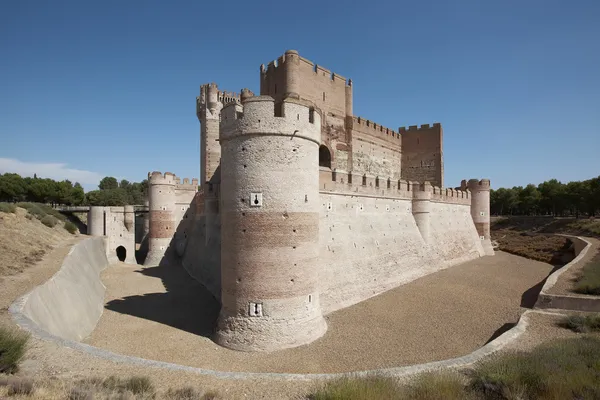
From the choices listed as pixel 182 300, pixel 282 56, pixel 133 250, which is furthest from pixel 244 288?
pixel 133 250

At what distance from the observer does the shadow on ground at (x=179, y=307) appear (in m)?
12.6

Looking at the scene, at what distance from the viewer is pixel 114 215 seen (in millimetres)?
28797

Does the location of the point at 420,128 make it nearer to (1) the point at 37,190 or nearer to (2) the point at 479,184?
(2) the point at 479,184

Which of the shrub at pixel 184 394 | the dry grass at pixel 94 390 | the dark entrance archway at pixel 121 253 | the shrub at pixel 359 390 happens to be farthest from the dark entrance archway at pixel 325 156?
the dark entrance archway at pixel 121 253

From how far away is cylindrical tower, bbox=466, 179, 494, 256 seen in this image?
96.7 ft

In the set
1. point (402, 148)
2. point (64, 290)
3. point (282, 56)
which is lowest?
point (64, 290)

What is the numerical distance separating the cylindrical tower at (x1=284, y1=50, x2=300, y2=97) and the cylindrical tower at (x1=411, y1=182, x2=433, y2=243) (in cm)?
990

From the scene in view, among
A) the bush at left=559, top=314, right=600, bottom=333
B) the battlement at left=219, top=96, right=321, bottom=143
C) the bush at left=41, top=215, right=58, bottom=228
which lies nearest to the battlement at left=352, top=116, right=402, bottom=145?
the battlement at left=219, top=96, right=321, bottom=143

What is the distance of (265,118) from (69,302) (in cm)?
998

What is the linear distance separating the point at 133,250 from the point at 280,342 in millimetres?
23082

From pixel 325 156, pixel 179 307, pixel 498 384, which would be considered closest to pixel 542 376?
pixel 498 384

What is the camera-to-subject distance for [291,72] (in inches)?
714

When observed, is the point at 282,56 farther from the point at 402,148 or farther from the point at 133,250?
the point at 133,250

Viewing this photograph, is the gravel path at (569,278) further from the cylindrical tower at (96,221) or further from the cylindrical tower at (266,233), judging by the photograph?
the cylindrical tower at (96,221)
